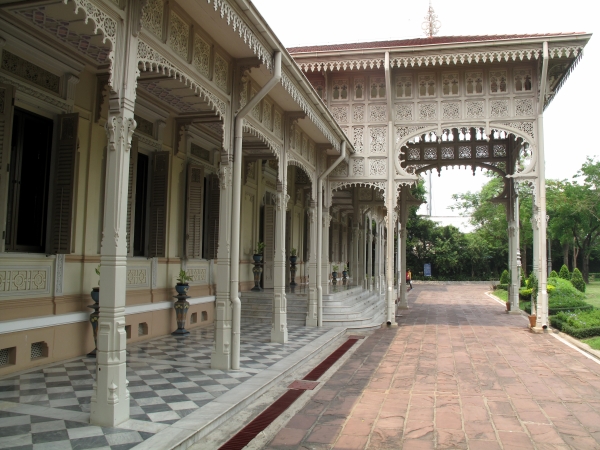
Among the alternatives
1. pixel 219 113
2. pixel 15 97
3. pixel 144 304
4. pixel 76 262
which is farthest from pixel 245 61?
pixel 144 304

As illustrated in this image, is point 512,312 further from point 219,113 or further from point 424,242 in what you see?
point 424,242

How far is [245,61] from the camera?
23.7ft

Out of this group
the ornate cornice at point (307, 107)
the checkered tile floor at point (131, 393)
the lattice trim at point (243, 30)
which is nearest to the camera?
the checkered tile floor at point (131, 393)

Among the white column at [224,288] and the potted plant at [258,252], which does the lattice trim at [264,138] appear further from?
the potted plant at [258,252]

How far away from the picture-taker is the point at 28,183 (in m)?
6.49

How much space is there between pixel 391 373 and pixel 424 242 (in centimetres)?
3700

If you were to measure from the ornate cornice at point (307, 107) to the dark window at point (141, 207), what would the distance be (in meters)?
2.90

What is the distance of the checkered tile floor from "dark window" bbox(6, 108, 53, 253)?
1658 mm

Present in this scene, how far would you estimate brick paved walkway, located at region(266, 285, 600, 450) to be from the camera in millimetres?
4602

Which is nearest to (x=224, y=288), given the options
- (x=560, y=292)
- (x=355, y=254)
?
(x=355, y=254)

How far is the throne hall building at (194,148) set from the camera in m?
5.02

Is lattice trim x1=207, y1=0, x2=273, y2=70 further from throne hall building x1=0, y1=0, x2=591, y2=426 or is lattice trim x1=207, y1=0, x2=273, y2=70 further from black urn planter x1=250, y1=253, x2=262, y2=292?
black urn planter x1=250, y1=253, x2=262, y2=292

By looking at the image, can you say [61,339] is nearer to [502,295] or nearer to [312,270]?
[312,270]

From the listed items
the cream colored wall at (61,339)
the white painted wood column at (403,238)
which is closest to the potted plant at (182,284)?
the cream colored wall at (61,339)
